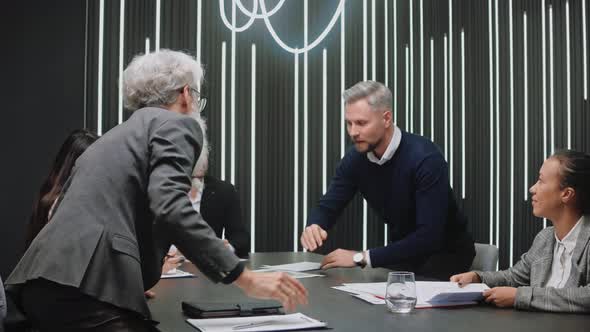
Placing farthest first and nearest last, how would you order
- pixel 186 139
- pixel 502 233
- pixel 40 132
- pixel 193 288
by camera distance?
pixel 502 233, pixel 40 132, pixel 193 288, pixel 186 139

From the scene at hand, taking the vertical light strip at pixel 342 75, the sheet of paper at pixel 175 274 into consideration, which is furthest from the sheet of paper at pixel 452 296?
the vertical light strip at pixel 342 75

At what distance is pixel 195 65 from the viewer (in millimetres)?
2010

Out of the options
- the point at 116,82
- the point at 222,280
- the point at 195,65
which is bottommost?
the point at 222,280

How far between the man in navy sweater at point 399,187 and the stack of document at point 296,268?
111 millimetres

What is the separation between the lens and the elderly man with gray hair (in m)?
1.64

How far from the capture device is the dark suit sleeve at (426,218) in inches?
118

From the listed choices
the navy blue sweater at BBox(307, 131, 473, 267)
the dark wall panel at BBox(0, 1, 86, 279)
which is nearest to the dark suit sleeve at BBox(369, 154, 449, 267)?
the navy blue sweater at BBox(307, 131, 473, 267)

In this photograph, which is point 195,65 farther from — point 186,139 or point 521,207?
point 521,207

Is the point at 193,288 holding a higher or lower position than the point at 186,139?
lower

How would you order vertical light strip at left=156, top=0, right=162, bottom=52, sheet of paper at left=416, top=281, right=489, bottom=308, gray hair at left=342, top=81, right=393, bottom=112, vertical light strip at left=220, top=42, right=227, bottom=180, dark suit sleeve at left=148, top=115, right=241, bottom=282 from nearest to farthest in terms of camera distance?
dark suit sleeve at left=148, top=115, right=241, bottom=282, sheet of paper at left=416, top=281, right=489, bottom=308, gray hair at left=342, top=81, right=393, bottom=112, vertical light strip at left=156, top=0, right=162, bottom=52, vertical light strip at left=220, top=42, right=227, bottom=180

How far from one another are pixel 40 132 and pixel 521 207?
10.1ft

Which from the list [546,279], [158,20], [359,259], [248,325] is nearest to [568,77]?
[359,259]

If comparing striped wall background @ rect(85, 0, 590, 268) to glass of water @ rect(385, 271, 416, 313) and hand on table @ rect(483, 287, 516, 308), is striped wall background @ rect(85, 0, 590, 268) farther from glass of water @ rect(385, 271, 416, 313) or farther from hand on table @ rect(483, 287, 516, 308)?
glass of water @ rect(385, 271, 416, 313)

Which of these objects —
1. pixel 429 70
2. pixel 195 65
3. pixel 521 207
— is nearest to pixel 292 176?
pixel 429 70
